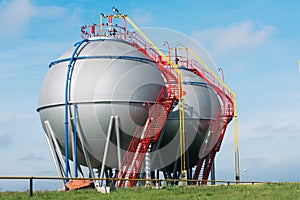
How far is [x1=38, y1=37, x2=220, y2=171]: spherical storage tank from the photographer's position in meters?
28.2

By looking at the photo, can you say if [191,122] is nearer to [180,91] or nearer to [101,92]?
[180,91]

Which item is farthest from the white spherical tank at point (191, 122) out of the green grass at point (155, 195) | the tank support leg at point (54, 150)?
the green grass at point (155, 195)

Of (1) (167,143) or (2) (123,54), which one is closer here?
(2) (123,54)

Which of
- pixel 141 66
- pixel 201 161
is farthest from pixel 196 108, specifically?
pixel 141 66

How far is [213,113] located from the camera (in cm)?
3638

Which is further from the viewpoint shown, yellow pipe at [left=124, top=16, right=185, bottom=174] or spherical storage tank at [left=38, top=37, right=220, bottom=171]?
yellow pipe at [left=124, top=16, right=185, bottom=174]

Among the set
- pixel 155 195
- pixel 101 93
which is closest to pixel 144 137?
pixel 101 93

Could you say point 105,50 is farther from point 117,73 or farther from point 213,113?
point 213,113

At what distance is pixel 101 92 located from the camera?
2806cm

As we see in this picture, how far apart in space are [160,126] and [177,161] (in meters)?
6.52

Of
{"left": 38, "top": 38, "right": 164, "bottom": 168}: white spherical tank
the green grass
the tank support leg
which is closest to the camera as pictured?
the green grass

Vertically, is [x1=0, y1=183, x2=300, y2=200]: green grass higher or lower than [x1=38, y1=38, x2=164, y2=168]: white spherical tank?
lower

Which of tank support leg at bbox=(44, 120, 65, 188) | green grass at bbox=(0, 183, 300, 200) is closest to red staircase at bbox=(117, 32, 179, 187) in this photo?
tank support leg at bbox=(44, 120, 65, 188)

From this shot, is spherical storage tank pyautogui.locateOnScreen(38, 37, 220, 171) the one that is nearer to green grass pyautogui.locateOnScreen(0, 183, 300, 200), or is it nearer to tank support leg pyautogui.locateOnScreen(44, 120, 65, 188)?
tank support leg pyautogui.locateOnScreen(44, 120, 65, 188)
